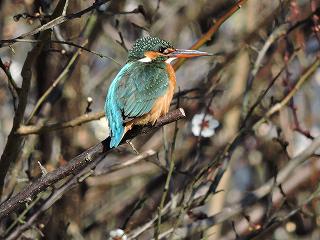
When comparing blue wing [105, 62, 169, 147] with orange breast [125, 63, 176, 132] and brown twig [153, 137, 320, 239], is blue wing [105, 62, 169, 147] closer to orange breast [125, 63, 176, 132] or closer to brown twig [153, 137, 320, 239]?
orange breast [125, 63, 176, 132]

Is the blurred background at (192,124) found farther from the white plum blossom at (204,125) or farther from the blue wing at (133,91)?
the blue wing at (133,91)

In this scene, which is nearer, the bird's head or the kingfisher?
the kingfisher

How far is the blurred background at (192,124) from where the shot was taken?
3641mm

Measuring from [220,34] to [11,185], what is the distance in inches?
105

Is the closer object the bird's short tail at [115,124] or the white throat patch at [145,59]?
the bird's short tail at [115,124]

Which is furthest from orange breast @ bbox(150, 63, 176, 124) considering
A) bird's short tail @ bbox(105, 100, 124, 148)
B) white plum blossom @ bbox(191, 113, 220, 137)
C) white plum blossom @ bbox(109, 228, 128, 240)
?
white plum blossom @ bbox(191, 113, 220, 137)

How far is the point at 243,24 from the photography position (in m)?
5.34

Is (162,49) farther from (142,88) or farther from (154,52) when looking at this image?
(142,88)

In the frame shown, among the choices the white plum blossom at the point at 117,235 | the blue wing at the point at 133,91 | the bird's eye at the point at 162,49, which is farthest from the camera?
the bird's eye at the point at 162,49

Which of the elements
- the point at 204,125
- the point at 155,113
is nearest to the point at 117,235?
the point at 155,113

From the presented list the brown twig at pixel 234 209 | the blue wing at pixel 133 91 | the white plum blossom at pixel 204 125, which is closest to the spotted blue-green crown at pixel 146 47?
the blue wing at pixel 133 91

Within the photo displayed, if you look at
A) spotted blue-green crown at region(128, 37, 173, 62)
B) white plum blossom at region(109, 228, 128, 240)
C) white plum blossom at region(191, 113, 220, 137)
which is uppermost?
spotted blue-green crown at region(128, 37, 173, 62)

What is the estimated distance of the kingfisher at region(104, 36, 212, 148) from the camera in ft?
9.43

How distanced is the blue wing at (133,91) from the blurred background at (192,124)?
1.08 ft
